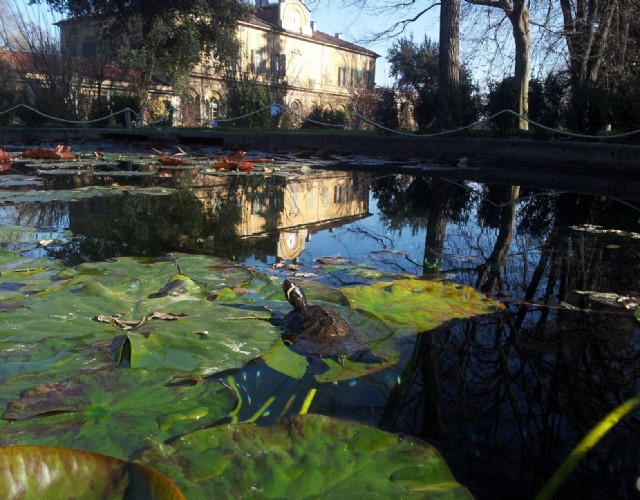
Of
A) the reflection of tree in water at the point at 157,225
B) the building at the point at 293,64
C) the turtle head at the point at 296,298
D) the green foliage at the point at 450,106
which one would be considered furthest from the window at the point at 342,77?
the turtle head at the point at 296,298

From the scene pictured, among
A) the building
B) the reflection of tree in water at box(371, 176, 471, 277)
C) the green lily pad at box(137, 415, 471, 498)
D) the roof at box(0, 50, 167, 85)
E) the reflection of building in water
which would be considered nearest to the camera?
the green lily pad at box(137, 415, 471, 498)

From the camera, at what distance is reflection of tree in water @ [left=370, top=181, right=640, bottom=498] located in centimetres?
85

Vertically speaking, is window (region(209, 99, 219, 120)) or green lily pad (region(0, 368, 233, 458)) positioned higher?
window (region(209, 99, 219, 120))

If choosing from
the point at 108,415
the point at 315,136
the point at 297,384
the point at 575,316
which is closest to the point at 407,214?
the point at 575,316

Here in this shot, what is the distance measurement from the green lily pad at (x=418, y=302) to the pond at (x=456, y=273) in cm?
5

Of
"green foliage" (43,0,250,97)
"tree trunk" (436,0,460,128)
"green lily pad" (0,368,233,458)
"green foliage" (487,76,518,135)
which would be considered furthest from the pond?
"green foliage" (43,0,250,97)

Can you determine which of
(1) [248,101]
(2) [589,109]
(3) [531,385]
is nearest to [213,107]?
(1) [248,101]

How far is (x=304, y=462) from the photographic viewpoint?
76cm

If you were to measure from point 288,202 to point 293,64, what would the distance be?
34.8 metres

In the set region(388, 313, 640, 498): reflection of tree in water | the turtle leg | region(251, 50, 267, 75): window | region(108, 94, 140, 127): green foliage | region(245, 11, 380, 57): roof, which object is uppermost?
region(245, 11, 380, 57): roof

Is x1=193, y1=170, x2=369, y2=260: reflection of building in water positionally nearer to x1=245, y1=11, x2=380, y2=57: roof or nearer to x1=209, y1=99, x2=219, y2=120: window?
x1=209, y1=99, x2=219, y2=120: window

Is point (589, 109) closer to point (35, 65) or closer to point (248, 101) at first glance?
point (248, 101)

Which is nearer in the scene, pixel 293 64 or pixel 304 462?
pixel 304 462

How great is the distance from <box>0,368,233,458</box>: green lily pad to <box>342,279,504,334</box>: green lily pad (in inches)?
24.4
